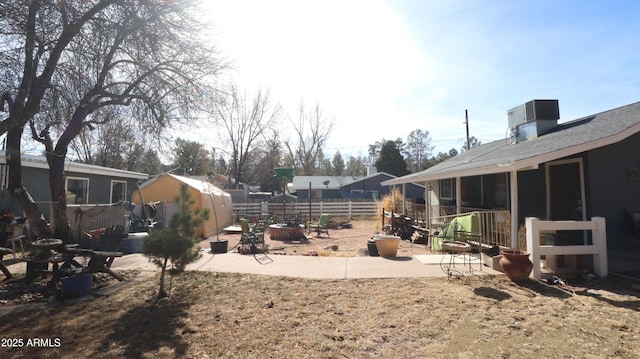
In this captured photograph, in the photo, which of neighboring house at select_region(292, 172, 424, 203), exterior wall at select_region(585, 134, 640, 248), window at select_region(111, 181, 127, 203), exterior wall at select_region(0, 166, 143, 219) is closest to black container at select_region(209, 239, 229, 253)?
exterior wall at select_region(0, 166, 143, 219)

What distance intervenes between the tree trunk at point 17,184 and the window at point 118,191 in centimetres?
920

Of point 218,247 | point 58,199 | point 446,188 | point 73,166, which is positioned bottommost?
point 218,247

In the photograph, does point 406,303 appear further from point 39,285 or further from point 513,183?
point 39,285

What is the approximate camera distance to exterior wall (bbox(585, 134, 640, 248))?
7.46 meters

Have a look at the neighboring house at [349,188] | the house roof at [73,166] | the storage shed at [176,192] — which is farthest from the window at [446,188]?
the neighboring house at [349,188]

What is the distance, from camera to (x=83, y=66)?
22.2ft

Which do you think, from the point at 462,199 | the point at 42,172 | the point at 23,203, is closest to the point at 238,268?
the point at 23,203

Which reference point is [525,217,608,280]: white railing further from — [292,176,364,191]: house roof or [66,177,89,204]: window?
[292,176,364,191]: house roof

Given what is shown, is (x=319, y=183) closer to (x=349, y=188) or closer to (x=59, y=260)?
(x=349, y=188)

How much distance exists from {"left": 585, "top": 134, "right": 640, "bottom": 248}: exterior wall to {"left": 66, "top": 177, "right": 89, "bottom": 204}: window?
54.4 feet

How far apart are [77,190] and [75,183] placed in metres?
0.30

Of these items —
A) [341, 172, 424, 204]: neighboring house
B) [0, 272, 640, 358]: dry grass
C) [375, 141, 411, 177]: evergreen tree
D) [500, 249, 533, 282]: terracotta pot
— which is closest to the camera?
[0, 272, 640, 358]: dry grass

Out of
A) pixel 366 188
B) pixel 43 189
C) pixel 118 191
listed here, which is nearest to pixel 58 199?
pixel 43 189

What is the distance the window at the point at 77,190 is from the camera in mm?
12528
